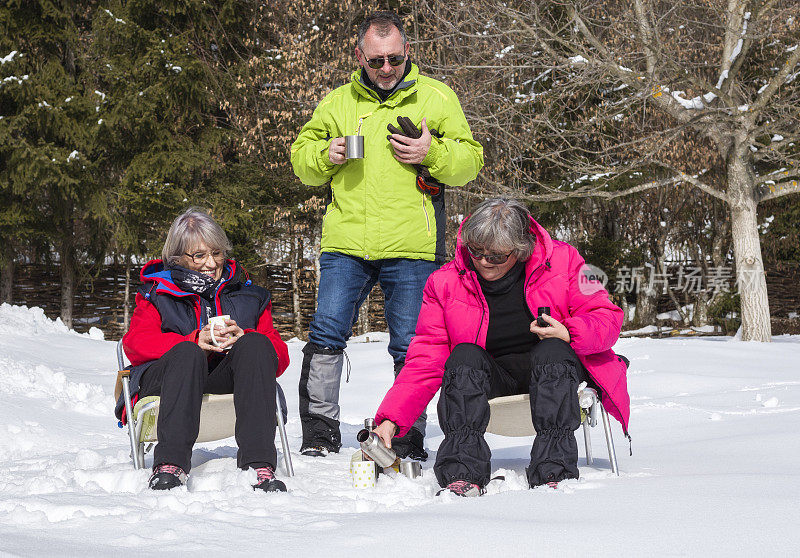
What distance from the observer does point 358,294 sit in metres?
4.14

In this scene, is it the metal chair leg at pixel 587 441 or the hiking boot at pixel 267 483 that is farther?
the metal chair leg at pixel 587 441

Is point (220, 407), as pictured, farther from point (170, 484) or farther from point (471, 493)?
point (471, 493)

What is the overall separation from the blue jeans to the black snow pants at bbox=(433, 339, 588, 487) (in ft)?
3.38

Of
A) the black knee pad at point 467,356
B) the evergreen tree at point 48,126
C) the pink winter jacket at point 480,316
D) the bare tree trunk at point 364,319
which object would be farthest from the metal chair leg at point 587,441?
the bare tree trunk at point 364,319

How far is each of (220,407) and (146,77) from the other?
1199 cm

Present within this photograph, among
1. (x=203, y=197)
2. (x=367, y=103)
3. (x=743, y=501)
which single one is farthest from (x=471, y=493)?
(x=203, y=197)

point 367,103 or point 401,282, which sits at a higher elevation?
point 367,103

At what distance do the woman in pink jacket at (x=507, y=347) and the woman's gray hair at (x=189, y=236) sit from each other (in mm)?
955

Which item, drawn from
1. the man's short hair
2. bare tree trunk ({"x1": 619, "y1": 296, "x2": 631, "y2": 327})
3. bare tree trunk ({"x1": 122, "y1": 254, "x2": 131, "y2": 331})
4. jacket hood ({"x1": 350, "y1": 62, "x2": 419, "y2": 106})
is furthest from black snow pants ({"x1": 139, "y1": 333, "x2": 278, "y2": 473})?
bare tree trunk ({"x1": 619, "y1": 296, "x2": 631, "y2": 327})

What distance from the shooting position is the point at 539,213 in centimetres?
1415

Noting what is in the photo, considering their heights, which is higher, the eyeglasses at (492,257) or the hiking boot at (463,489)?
the eyeglasses at (492,257)

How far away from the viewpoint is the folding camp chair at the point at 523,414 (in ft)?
10.2

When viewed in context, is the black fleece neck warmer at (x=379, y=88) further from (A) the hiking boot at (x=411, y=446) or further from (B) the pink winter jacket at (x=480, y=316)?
(A) the hiking boot at (x=411, y=446)

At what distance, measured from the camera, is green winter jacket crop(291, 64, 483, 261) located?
401 cm
